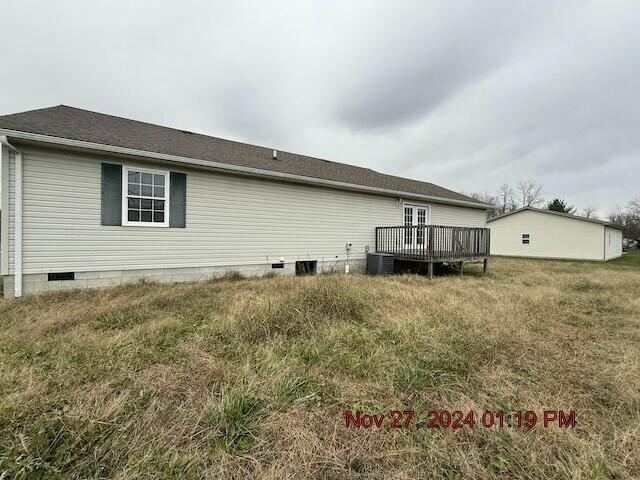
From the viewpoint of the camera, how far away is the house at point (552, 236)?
19125mm

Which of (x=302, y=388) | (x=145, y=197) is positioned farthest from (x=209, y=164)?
(x=302, y=388)

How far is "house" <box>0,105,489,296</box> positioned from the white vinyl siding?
0.08ft

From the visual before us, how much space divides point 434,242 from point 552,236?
54.5 feet

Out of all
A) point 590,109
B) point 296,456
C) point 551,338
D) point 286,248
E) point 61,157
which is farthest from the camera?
point 590,109

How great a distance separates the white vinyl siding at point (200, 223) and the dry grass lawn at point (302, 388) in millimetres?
1638

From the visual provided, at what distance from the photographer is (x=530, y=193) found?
4762 centimetres

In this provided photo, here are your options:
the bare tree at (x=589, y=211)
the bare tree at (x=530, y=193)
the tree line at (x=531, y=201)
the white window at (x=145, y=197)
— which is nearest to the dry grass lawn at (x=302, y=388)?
the white window at (x=145, y=197)

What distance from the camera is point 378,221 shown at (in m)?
11.0

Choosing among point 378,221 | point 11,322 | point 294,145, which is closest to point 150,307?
point 11,322

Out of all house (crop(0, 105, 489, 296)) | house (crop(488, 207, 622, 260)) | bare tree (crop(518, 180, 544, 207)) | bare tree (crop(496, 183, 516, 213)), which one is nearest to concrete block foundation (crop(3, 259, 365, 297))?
house (crop(0, 105, 489, 296))

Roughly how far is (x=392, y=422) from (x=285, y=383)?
0.90 metres

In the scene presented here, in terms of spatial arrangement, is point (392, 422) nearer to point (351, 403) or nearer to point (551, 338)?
point (351, 403)

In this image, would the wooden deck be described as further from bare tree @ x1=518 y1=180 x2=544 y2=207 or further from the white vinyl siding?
bare tree @ x1=518 y1=180 x2=544 y2=207

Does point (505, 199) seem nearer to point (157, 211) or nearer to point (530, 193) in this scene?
point (530, 193)
